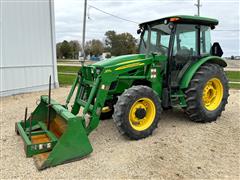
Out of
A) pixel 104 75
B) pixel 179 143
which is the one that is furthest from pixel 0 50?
pixel 179 143

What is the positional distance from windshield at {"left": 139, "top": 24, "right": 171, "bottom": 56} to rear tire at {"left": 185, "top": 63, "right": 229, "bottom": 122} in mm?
891

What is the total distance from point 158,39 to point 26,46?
21.5 feet

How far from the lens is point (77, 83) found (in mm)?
5172

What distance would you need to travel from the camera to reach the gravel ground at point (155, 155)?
3.37 m

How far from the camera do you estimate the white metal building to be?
30.4 feet

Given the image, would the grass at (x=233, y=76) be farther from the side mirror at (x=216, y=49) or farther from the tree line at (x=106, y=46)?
the tree line at (x=106, y=46)

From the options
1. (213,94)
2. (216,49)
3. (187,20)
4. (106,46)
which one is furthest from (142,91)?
(106,46)

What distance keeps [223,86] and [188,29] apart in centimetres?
151

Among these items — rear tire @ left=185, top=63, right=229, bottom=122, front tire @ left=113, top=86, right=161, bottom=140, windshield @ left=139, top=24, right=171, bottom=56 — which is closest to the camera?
front tire @ left=113, top=86, right=161, bottom=140

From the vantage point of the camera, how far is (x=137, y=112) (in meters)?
4.36

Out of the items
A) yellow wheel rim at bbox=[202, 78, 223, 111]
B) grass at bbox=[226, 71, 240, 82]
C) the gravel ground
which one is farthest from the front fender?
grass at bbox=[226, 71, 240, 82]

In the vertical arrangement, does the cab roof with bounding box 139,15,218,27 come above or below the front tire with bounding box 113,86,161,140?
above

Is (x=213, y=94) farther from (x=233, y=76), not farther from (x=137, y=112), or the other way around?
(x=233, y=76)

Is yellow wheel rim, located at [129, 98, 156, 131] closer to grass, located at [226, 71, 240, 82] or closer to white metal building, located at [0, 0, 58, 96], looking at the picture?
white metal building, located at [0, 0, 58, 96]
